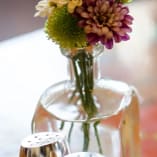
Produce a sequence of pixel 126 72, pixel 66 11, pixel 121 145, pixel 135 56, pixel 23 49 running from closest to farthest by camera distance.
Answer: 1. pixel 66 11
2. pixel 121 145
3. pixel 126 72
4. pixel 135 56
5. pixel 23 49

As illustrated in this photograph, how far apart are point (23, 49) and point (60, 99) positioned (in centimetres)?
74

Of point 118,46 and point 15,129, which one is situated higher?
point 118,46

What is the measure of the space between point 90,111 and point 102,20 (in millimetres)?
179

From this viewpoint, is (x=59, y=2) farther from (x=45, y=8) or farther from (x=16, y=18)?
(x=16, y=18)

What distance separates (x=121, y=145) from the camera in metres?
0.84

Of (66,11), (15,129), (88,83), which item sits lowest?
(15,129)

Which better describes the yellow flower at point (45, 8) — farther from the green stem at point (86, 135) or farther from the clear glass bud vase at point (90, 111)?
the green stem at point (86, 135)

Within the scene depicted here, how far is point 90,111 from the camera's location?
0.81 metres

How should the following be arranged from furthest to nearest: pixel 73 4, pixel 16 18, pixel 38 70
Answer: pixel 16 18, pixel 38 70, pixel 73 4

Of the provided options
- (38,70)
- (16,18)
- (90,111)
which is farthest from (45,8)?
(16,18)

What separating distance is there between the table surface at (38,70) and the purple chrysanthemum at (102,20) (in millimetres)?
379

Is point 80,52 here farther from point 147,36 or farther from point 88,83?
point 147,36

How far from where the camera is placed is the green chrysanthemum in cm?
73

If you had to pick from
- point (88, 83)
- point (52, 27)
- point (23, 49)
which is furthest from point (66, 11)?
point (23, 49)
